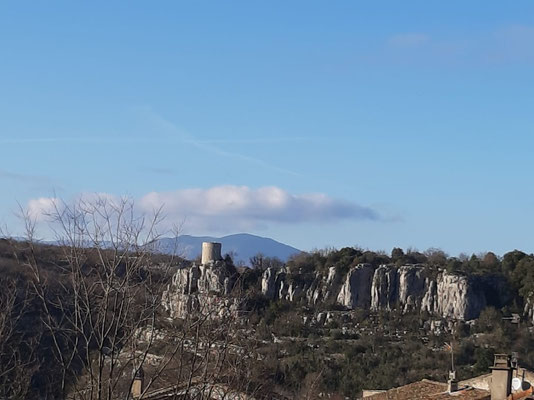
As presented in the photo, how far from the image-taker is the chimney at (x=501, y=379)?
20.7m

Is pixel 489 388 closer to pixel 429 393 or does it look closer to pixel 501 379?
pixel 429 393

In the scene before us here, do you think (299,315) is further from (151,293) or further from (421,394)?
(151,293)

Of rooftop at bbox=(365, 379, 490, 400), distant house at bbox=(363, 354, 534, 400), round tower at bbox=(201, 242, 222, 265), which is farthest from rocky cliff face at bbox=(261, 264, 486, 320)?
rooftop at bbox=(365, 379, 490, 400)

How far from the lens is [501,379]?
2089 centimetres

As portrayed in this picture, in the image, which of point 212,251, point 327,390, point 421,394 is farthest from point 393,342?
point 421,394

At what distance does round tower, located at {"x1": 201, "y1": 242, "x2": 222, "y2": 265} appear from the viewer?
74.6m

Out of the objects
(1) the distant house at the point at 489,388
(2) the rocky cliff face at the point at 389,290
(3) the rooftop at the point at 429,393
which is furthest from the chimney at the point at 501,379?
(2) the rocky cliff face at the point at 389,290

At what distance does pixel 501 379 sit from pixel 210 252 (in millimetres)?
55768

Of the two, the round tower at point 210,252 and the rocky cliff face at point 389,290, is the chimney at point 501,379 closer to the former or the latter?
the rocky cliff face at point 389,290

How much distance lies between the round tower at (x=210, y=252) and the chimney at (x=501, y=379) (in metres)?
52.5

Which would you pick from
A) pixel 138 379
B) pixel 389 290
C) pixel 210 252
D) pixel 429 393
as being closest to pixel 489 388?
pixel 429 393

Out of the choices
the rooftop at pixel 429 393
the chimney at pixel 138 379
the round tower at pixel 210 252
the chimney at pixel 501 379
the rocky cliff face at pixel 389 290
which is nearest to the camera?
the chimney at pixel 138 379

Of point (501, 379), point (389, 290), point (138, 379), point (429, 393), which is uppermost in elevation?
point (389, 290)

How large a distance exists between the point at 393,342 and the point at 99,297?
1875 inches
